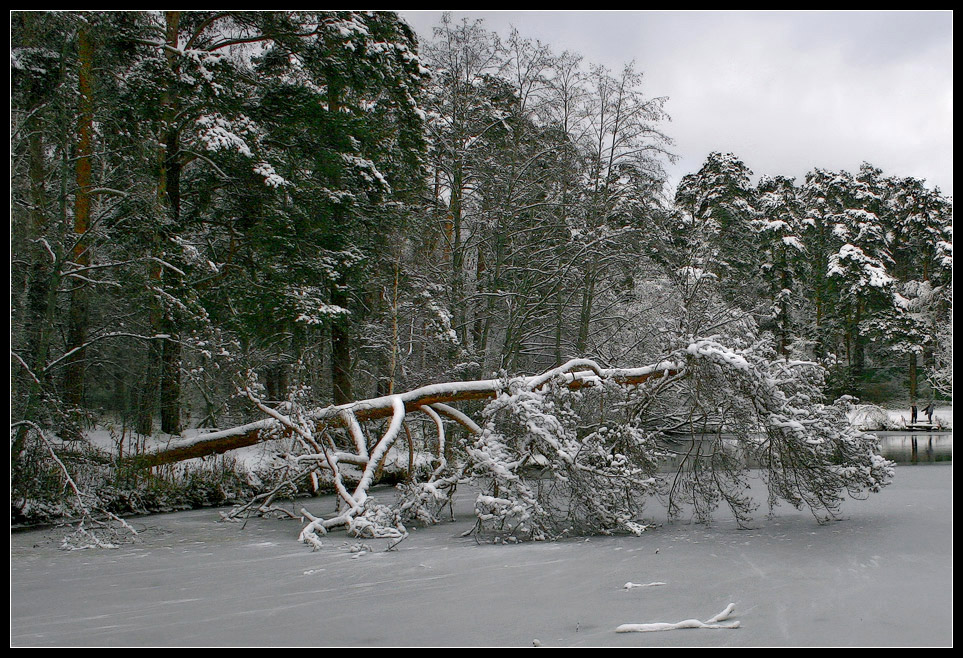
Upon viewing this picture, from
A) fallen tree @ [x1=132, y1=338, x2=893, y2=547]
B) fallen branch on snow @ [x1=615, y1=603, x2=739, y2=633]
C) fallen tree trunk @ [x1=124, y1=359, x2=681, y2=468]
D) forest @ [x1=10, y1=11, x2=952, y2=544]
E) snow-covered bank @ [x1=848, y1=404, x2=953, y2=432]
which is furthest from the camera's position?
snow-covered bank @ [x1=848, y1=404, x2=953, y2=432]

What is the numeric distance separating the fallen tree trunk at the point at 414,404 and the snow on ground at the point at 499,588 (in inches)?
71.5

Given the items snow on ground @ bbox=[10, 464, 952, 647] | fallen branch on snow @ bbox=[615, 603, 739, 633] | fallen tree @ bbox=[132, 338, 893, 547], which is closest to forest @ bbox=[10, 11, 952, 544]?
fallen tree @ bbox=[132, 338, 893, 547]

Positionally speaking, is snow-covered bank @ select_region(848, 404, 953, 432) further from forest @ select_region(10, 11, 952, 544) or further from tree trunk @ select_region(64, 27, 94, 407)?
tree trunk @ select_region(64, 27, 94, 407)

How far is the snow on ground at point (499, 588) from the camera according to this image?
14.4 ft

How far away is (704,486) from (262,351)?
1024cm

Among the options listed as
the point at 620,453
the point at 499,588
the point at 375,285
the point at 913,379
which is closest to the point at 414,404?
the point at 620,453

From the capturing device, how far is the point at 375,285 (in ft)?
52.6

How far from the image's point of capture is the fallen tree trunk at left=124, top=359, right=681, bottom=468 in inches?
369

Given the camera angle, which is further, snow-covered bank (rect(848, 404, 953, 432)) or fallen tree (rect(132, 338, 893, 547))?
snow-covered bank (rect(848, 404, 953, 432))

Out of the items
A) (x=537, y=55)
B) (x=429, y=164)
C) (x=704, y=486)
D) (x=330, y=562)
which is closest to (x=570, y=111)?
(x=537, y=55)

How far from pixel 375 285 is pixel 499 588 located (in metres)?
11.1

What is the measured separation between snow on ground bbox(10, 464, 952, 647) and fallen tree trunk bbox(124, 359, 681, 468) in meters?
1.82

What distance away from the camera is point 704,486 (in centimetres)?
877

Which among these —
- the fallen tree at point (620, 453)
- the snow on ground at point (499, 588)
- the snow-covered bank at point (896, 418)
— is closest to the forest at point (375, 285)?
the fallen tree at point (620, 453)
